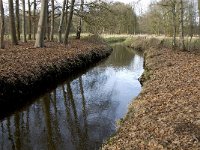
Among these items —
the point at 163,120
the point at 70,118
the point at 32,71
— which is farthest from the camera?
the point at 32,71

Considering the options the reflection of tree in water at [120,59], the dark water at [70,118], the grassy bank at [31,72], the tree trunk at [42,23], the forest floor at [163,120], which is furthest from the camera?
the reflection of tree in water at [120,59]

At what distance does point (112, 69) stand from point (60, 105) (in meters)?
12.9

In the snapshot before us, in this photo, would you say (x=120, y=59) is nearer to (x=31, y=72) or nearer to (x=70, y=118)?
(x=31, y=72)

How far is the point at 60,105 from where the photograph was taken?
560 inches

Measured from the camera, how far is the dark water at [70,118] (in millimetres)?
9750

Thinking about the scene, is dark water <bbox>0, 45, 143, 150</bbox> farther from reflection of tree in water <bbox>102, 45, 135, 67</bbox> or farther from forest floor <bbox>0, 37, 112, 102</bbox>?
reflection of tree in water <bbox>102, 45, 135, 67</bbox>

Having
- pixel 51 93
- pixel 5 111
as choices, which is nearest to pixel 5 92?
pixel 5 111

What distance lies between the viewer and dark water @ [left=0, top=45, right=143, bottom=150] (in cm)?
975

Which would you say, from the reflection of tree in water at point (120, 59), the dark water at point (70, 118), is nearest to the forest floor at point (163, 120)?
the dark water at point (70, 118)

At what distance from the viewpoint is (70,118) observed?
12.2m

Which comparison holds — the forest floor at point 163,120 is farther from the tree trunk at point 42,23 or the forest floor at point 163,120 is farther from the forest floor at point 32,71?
the tree trunk at point 42,23

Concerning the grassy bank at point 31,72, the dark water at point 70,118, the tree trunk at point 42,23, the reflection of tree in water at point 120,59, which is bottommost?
the dark water at point 70,118

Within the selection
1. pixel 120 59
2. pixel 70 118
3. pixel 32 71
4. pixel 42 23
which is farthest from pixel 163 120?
pixel 120 59

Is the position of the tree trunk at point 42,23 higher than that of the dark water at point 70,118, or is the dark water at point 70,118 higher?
the tree trunk at point 42,23
